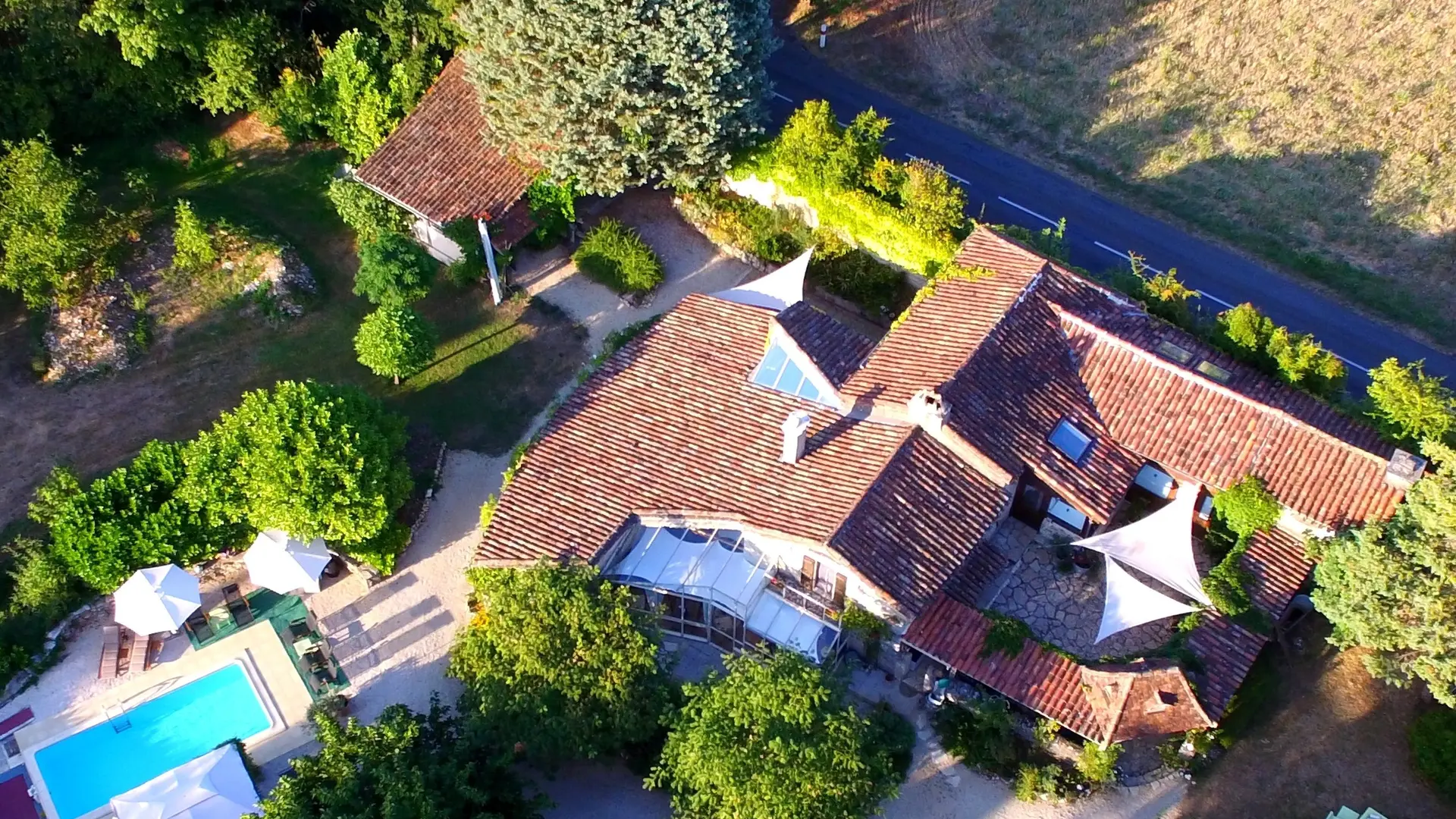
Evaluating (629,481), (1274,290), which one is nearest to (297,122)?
(629,481)

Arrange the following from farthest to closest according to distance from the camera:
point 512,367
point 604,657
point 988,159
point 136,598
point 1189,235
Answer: point 988,159 < point 1189,235 < point 512,367 < point 136,598 < point 604,657

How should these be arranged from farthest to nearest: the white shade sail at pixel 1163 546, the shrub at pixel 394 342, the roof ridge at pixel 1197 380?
the shrub at pixel 394 342 < the roof ridge at pixel 1197 380 < the white shade sail at pixel 1163 546

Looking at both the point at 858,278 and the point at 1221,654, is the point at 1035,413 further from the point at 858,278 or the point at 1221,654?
the point at 858,278

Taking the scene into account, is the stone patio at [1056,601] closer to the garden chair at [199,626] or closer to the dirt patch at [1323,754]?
the dirt patch at [1323,754]

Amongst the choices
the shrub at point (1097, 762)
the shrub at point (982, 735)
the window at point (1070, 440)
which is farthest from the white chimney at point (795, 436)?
the shrub at point (1097, 762)

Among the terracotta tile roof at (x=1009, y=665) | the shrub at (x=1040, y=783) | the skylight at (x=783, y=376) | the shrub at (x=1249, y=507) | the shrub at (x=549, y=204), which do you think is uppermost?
the shrub at (x=549, y=204)

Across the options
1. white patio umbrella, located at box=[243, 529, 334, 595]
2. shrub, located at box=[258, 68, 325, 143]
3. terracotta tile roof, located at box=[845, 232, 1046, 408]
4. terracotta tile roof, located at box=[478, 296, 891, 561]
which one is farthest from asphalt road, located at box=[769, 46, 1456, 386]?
white patio umbrella, located at box=[243, 529, 334, 595]

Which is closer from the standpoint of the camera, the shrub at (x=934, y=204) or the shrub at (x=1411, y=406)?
the shrub at (x=1411, y=406)

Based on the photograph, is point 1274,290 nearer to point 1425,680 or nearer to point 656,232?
point 1425,680
